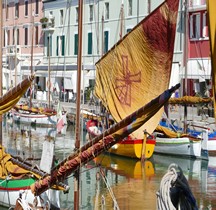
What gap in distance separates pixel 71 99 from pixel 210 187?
103 feet

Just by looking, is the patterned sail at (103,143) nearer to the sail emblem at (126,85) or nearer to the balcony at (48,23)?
the sail emblem at (126,85)

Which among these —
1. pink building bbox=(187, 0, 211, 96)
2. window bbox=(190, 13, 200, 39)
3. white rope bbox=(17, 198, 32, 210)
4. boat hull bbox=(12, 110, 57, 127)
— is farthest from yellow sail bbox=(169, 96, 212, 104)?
white rope bbox=(17, 198, 32, 210)

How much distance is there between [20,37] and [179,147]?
41.5 metres

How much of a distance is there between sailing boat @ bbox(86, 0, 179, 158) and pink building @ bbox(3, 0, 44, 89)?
41.4 meters

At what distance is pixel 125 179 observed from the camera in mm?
24078

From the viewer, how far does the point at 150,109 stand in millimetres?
9797

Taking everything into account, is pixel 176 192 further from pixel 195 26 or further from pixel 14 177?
pixel 195 26

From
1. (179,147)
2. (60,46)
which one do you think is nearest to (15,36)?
(60,46)

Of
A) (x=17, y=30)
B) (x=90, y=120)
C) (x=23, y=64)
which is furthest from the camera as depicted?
(x=17, y=30)

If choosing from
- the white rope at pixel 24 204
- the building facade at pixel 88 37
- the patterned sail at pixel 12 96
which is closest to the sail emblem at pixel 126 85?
the patterned sail at pixel 12 96

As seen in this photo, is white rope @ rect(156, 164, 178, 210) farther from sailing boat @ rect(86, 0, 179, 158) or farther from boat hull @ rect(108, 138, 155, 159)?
boat hull @ rect(108, 138, 155, 159)

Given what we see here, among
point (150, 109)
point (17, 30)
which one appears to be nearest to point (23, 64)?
point (17, 30)

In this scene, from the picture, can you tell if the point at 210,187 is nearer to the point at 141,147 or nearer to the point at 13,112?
the point at 141,147

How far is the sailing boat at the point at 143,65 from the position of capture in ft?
55.1
